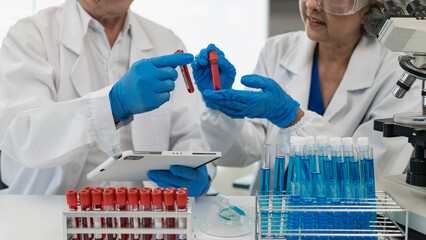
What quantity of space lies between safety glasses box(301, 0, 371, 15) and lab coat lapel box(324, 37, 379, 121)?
→ 0.85 feet

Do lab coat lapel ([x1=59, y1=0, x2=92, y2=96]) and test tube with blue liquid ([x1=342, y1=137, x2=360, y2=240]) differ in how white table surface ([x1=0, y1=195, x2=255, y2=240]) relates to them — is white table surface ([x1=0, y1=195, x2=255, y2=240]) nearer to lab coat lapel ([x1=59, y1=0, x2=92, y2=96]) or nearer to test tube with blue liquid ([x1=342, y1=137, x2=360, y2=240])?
test tube with blue liquid ([x1=342, y1=137, x2=360, y2=240])

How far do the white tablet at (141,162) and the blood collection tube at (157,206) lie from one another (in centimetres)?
15

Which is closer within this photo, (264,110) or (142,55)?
(264,110)

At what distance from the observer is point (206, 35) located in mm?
4340

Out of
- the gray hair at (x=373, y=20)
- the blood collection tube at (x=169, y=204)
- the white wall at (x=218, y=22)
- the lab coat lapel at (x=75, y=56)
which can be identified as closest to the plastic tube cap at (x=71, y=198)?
the blood collection tube at (x=169, y=204)

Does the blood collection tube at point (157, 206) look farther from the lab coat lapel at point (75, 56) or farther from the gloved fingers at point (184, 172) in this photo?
the lab coat lapel at point (75, 56)

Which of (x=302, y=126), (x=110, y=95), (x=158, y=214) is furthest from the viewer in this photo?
(x=302, y=126)

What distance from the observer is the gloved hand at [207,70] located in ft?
4.83

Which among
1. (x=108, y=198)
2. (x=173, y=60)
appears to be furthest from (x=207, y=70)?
(x=108, y=198)

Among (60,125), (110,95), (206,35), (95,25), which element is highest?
(95,25)

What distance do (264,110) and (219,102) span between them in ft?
0.54

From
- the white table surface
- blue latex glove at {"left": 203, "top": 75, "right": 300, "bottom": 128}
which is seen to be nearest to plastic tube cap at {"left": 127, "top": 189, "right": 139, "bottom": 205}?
the white table surface

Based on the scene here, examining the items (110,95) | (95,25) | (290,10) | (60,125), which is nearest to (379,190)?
(110,95)

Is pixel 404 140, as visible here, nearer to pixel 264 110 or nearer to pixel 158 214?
pixel 264 110
